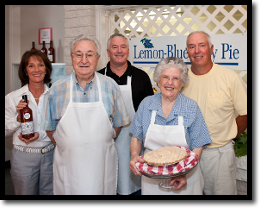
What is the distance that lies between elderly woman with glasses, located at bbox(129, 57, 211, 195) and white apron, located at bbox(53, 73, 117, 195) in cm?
33

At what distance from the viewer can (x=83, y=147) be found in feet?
6.46

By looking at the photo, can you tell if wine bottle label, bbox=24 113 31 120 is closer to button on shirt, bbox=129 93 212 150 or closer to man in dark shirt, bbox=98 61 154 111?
man in dark shirt, bbox=98 61 154 111

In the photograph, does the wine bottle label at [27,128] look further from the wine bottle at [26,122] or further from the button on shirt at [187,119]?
the button on shirt at [187,119]

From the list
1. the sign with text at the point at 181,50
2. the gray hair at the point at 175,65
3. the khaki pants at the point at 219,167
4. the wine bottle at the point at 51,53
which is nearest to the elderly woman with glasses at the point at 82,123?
the gray hair at the point at 175,65

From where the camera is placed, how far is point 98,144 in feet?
6.55

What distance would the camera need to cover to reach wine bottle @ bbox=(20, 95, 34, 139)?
2107 mm

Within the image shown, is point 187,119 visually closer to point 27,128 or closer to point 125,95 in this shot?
point 125,95

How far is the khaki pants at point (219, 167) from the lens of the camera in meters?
2.11

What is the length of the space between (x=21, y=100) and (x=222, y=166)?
1.93 meters

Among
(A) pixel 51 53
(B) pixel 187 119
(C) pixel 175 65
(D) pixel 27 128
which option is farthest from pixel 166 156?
(A) pixel 51 53

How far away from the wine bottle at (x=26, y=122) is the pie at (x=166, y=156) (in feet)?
3.67

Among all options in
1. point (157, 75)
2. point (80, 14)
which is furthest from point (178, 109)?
point (80, 14)

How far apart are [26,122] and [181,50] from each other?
1998mm

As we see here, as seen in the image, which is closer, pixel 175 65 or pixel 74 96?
pixel 175 65
